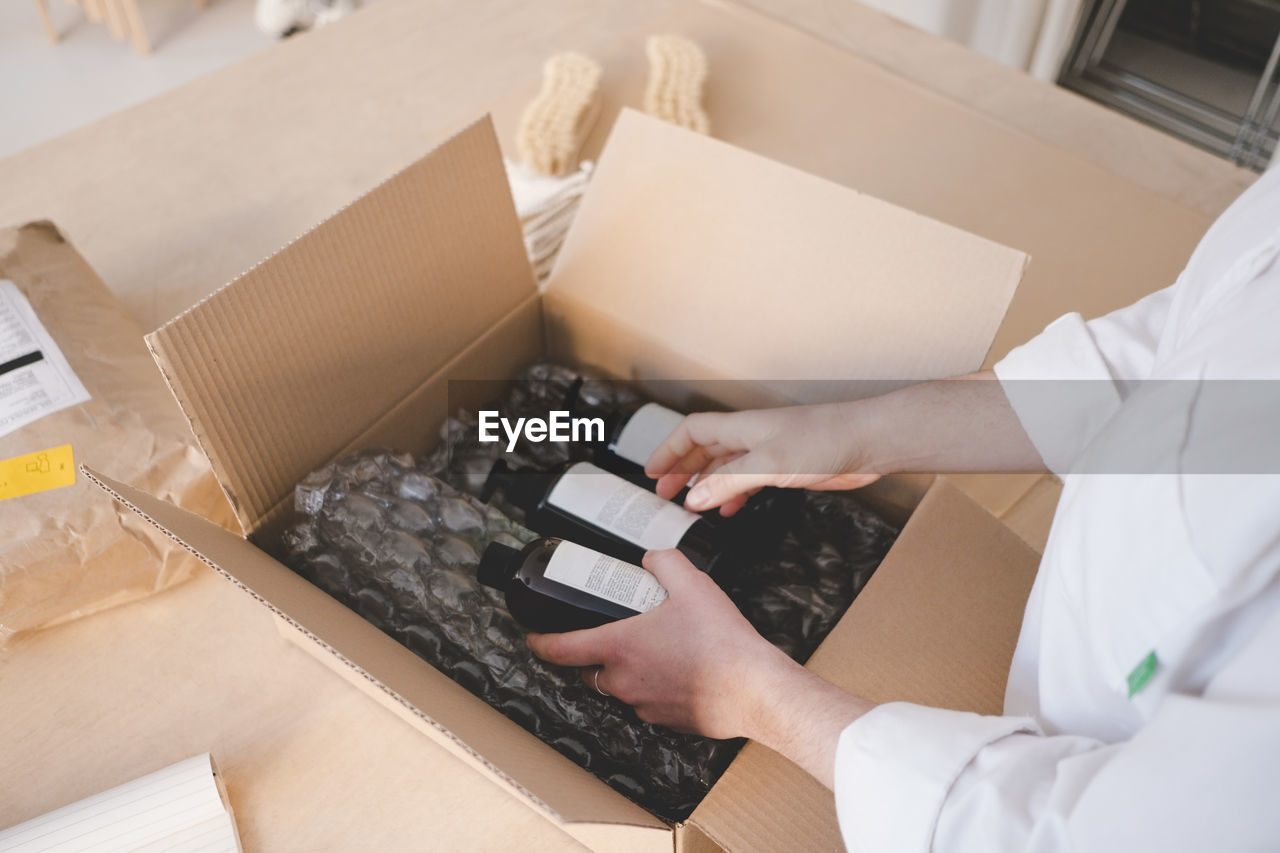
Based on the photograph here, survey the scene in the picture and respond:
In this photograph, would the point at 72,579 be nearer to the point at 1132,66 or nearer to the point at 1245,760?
the point at 1245,760

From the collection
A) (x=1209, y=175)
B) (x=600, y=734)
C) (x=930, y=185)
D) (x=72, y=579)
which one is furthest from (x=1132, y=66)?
(x=72, y=579)

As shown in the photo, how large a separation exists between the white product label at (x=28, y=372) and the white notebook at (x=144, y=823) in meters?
0.38

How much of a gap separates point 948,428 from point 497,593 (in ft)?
1.50

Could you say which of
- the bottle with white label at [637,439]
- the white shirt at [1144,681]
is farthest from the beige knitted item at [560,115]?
the white shirt at [1144,681]

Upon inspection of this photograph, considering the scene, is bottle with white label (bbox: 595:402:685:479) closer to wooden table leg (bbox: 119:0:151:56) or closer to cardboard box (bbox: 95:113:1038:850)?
cardboard box (bbox: 95:113:1038:850)

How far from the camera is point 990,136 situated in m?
1.33

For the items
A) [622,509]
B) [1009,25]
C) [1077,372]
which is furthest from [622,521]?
[1009,25]

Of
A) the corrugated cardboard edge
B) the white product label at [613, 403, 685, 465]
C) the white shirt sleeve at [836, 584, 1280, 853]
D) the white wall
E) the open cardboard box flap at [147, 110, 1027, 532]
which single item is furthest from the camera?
the white wall

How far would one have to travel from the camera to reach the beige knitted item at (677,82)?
1.31m

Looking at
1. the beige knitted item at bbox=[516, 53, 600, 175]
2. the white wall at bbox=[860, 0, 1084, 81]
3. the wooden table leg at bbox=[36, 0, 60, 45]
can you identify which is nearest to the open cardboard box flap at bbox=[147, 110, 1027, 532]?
A: the beige knitted item at bbox=[516, 53, 600, 175]

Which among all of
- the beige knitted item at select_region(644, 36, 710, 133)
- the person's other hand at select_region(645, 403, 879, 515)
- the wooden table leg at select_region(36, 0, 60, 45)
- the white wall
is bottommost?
the wooden table leg at select_region(36, 0, 60, 45)

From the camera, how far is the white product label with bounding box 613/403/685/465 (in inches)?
37.2

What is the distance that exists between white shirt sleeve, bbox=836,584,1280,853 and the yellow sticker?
2.51ft

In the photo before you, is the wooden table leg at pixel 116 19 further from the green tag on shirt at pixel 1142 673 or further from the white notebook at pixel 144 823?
the green tag on shirt at pixel 1142 673
